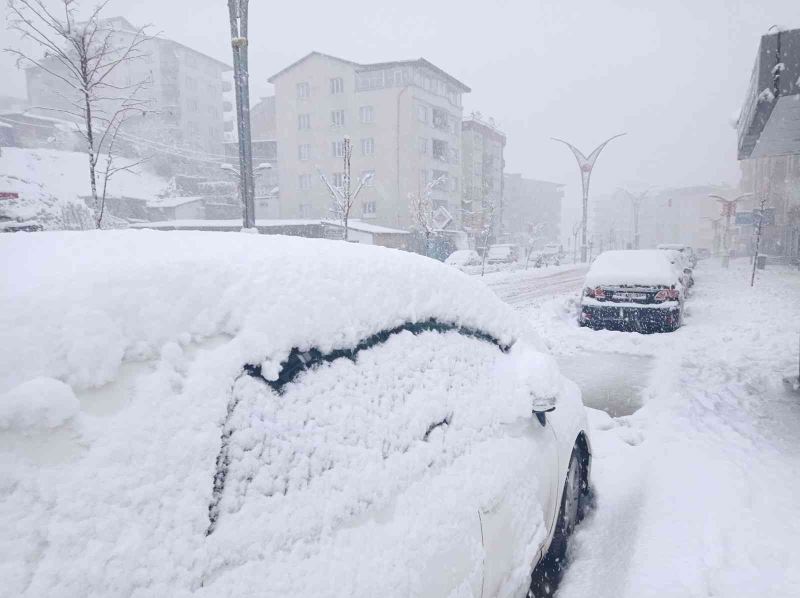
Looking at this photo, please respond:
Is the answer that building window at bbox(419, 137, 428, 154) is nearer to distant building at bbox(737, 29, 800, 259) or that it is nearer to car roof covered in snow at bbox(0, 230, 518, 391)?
distant building at bbox(737, 29, 800, 259)

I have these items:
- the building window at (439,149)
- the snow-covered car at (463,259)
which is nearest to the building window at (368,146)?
the building window at (439,149)

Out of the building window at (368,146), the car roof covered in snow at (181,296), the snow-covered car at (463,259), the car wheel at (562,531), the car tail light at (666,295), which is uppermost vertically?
the building window at (368,146)

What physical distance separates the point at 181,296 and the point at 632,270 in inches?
369

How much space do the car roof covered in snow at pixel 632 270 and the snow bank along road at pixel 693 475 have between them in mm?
1199

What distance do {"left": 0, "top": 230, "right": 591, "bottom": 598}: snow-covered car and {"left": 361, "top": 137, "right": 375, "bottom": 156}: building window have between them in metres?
48.6

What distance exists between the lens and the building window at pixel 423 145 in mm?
48159

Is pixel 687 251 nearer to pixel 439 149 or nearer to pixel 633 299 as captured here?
pixel 633 299

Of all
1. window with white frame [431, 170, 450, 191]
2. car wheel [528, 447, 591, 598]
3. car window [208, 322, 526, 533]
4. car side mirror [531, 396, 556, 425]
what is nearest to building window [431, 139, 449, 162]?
window with white frame [431, 170, 450, 191]

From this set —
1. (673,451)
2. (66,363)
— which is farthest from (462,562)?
(673,451)

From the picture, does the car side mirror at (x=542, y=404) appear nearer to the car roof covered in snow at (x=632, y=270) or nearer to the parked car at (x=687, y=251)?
the car roof covered in snow at (x=632, y=270)

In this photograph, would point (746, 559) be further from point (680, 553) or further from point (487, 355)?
point (487, 355)

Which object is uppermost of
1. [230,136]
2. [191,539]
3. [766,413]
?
[230,136]

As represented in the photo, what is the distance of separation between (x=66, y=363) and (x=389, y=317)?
3.43 feet

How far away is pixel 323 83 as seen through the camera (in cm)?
4862
